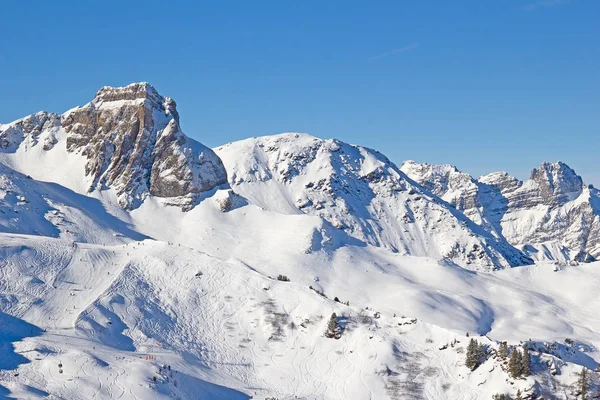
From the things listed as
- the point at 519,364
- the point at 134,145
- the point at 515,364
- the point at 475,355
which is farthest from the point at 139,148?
the point at 519,364

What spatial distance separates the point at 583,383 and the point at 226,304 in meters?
44.1

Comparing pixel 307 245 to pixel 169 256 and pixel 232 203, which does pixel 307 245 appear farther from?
pixel 169 256

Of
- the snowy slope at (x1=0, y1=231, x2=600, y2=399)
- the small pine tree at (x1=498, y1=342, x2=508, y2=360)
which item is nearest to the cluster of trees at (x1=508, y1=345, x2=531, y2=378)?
the snowy slope at (x1=0, y1=231, x2=600, y2=399)

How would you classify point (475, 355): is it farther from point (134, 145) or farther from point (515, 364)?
point (134, 145)

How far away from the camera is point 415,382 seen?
232 ft

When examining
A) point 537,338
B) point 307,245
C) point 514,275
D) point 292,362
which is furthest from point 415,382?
point 514,275

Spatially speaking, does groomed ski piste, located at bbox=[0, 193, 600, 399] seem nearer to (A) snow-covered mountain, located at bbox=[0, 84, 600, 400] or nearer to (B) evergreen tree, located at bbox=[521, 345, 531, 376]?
(A) snow-covered mountain, located at bbox=[0, 84, 600, 400]

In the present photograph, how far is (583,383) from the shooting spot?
6366cm

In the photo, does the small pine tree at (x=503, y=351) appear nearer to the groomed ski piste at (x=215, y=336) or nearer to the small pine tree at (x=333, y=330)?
the groomed ski piste at (x=215, y=336)

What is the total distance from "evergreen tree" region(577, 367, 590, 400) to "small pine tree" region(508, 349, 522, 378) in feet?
17.9

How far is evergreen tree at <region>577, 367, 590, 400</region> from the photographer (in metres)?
63.0

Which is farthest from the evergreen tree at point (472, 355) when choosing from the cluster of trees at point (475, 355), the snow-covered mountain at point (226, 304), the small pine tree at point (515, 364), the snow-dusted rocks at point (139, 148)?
the snow-dusted rocks at point (139, 148)

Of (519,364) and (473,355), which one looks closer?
(519,364)

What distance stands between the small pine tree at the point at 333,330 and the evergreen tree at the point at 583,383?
26.6 metres
